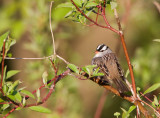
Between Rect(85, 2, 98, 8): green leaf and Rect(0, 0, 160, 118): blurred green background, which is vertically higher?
Rect(85, 2, 98, 8): green leaf

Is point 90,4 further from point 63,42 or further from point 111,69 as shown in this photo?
point 63,42

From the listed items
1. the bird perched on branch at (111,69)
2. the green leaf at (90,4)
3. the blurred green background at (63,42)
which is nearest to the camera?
the green leaf at (90,4)

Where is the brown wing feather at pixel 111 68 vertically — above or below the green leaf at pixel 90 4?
below

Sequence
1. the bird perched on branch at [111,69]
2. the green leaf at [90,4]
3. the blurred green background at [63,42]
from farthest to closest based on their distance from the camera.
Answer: the blurred green background at [63,42] < the bird perched on branch at [111,69] < the green leaf at [90,4]

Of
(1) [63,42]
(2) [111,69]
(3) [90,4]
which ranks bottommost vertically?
(2) [111,69]

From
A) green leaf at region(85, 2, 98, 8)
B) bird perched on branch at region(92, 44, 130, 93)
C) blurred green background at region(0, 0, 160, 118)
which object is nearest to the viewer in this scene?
green leaf at region(85, 2, 98, 8)

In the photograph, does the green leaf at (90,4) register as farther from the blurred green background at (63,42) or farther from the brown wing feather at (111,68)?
the brown wing feather at (111,68)

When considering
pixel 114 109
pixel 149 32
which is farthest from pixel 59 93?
pixel 149 32

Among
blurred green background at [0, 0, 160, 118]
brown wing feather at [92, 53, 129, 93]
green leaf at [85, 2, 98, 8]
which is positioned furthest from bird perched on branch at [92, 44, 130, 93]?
green leaf at [85, 2, 98, 8]

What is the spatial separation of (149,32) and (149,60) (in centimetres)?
213

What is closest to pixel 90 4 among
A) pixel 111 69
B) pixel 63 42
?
pixel 111 69

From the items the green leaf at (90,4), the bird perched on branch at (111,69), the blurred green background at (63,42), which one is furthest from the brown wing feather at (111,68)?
the green leaf at (90,4)

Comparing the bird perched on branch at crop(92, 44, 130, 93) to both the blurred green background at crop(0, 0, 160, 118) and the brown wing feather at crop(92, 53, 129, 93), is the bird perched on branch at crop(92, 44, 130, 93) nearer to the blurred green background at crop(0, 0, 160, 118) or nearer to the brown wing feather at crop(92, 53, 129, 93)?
the brown wing feather at crop(92, 53, 129, 93)

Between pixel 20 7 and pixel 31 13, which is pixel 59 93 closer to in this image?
pixel 31 13
